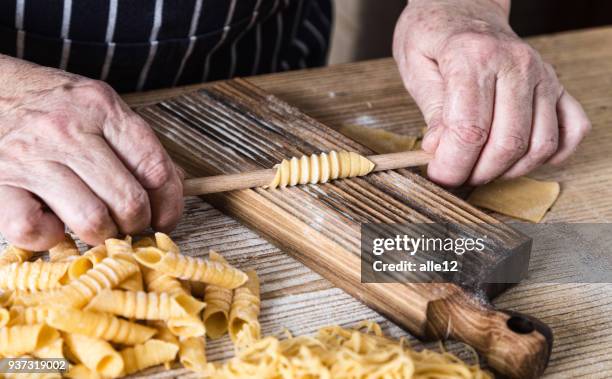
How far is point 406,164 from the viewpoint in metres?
1.33

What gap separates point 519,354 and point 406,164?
1.44ft

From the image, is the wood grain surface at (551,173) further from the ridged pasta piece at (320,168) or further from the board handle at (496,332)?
the ridged pasta piece at (320,168)

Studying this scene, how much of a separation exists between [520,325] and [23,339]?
2.05 feet

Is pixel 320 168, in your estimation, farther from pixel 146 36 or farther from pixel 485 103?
pixel 146 36

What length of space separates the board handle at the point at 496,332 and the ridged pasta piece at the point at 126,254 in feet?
1.28

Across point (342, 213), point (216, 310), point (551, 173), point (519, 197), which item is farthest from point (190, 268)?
point (551, 173)

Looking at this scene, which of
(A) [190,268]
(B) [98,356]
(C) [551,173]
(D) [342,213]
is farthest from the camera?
(C) [551,173]

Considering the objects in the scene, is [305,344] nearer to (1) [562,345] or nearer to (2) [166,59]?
(1) [562,345]

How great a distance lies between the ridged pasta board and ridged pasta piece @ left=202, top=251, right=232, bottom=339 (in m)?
0.16

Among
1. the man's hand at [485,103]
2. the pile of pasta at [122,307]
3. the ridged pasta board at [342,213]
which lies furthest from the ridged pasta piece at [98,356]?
the man's hand at [485,103]

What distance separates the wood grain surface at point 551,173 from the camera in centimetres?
110

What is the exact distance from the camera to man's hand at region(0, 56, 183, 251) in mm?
1072

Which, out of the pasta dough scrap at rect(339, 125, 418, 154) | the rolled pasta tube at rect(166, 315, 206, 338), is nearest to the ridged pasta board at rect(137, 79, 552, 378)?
the pasta dough scrap at rect(339, 125, 418, 154)

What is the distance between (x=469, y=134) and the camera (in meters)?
1.29
